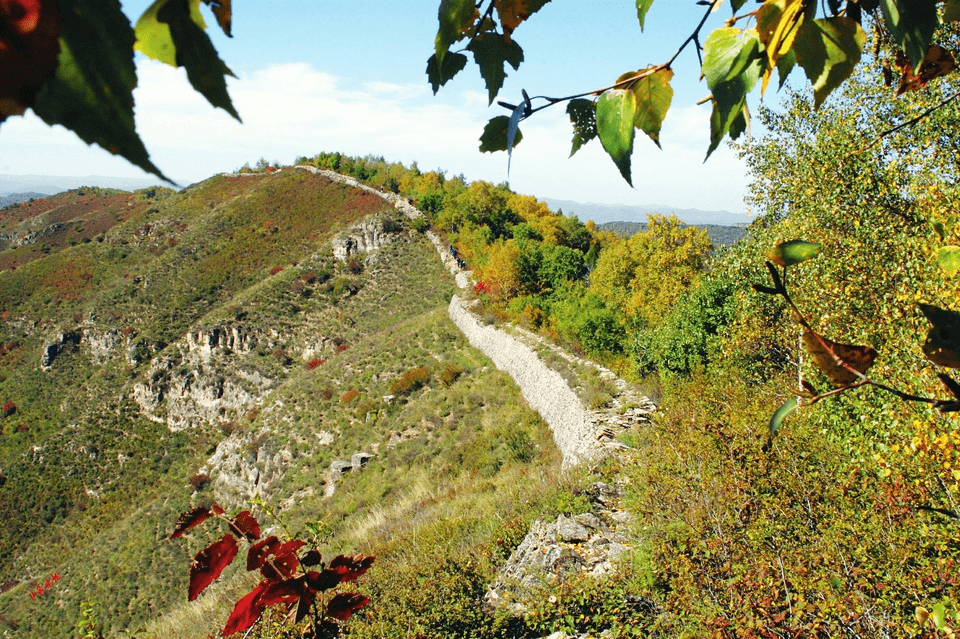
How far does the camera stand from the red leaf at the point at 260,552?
3.98ft

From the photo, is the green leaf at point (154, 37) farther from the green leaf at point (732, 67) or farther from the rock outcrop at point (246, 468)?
the rock outcrop at point (246, 468)

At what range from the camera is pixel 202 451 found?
104ft

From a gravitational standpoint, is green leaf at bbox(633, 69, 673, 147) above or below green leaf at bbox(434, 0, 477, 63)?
below

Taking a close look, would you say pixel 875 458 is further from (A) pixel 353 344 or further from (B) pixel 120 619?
(A) pixel 353 344

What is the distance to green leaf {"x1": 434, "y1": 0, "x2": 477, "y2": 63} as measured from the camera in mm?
697

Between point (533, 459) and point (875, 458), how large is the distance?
9.01m

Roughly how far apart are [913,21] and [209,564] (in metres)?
1.54

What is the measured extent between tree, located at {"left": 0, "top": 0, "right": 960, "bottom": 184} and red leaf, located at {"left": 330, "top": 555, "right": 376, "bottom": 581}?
4.00ft

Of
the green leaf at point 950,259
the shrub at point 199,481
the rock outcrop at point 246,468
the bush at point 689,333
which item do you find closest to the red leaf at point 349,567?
the green leaf at point 950,259

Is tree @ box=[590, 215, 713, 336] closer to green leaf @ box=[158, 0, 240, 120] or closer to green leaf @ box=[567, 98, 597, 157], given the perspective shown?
green leaf @ box=[567, 98, 597, 157]

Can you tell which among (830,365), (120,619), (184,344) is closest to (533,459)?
(830,365)

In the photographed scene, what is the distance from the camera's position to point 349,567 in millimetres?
1507

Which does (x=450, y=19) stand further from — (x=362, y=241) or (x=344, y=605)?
(x=362, y=241)

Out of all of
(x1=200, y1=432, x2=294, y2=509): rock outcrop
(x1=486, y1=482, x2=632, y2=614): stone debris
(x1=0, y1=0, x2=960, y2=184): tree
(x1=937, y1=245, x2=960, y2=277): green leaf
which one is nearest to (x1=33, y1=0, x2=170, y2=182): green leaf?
(x1=0, y1=0, x2=960, y2=184): tree
